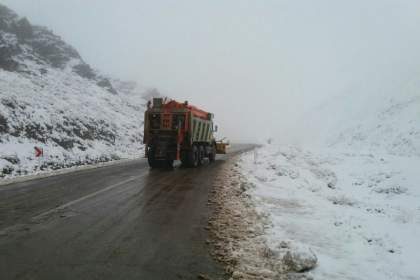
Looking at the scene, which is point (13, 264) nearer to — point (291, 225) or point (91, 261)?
point (91, 261)

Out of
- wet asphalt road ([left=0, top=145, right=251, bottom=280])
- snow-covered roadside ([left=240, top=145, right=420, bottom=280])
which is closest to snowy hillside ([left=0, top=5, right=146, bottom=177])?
wet asphalt road ([left=0, top=145, right=251, bottom=280])

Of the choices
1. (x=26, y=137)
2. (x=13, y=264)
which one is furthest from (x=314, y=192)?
(x=26, y=137)

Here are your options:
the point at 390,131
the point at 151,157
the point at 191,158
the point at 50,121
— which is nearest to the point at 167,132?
the point at 151,157

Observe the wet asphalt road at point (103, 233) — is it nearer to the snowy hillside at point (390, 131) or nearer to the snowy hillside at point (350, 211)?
the snowy hillside at point (350, 211)

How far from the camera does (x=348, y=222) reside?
7.37 metres

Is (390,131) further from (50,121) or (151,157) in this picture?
(50,121)

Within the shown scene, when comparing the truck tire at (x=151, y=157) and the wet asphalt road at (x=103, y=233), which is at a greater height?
the truck tire at (x=151, y=157)

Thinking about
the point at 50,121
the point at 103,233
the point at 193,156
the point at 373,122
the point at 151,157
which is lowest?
the point at 103,233

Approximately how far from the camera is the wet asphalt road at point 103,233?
459cm

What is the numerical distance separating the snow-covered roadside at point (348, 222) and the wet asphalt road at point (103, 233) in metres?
1.51

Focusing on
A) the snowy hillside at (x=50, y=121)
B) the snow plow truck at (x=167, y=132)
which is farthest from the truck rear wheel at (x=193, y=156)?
the snowy hillside at (x=50, y=121)

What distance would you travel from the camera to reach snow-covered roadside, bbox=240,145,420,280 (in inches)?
199

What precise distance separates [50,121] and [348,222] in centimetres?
2289

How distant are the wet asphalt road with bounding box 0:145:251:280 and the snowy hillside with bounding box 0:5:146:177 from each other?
692 centimetres
